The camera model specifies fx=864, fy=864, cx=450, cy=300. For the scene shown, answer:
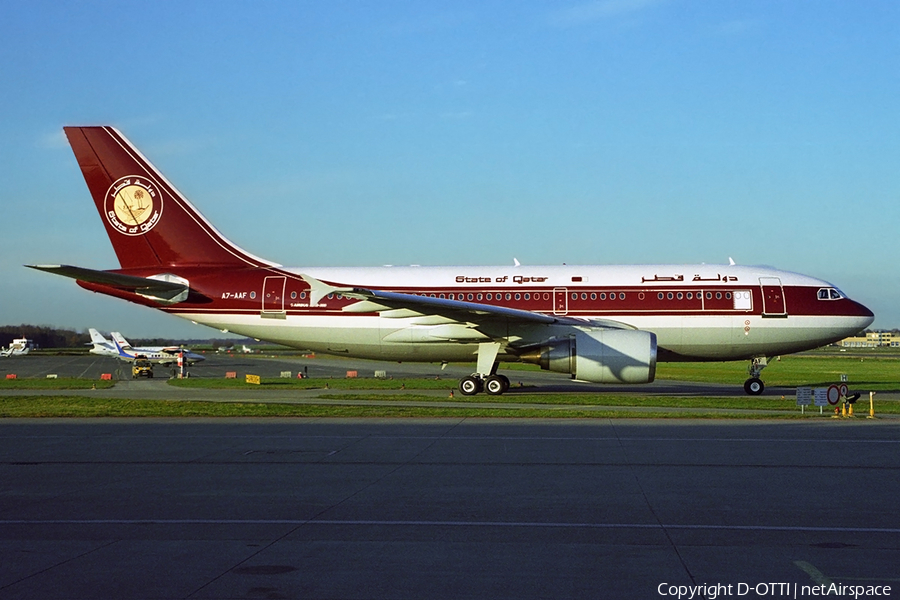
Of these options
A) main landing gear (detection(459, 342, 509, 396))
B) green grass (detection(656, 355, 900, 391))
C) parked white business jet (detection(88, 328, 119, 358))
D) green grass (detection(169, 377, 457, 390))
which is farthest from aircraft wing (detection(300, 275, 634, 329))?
parked white business jet (detection(88, 328, 119, 358))

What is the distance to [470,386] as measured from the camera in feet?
94.7

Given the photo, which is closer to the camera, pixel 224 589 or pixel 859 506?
pixel 224 589

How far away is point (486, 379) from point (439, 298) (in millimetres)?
3148

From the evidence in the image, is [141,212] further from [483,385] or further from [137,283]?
[483,385]

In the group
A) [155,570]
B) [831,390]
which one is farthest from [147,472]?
[831,390]

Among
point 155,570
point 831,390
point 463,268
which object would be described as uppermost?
point 463,268

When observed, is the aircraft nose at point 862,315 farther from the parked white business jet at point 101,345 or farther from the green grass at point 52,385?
the parked white business jet at point 101,345

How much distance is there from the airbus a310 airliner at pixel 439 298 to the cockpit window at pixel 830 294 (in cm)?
5

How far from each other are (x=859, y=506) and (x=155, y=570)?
7.48 m

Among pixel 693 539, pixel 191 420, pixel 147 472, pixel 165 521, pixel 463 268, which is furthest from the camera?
pixel 463 268

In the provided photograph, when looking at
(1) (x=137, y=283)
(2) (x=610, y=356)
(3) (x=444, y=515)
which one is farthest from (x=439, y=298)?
(3) (x=444, y=515)

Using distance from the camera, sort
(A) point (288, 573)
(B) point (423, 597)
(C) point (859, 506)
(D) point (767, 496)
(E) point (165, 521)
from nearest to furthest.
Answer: (B) point (423, 597) → (A) point (288, 573) → (E) point (165, 521) → (C) point (859, 506) → (D) point (767, 496)

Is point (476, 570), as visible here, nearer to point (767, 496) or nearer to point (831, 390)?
point (767, 496)

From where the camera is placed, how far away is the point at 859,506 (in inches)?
381
